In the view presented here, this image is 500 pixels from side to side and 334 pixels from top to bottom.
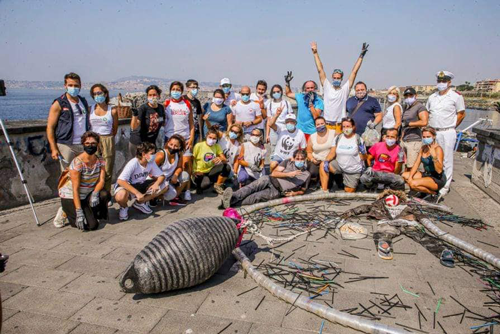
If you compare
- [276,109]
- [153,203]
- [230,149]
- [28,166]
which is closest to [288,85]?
[276,109]

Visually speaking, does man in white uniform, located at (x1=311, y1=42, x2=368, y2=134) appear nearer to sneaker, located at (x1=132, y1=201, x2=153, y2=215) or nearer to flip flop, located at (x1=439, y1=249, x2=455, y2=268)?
flip flop, located at (x1=439, y1=249, x2=455, y2=268)

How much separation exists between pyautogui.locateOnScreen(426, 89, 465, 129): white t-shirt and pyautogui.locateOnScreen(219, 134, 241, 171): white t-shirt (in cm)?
465

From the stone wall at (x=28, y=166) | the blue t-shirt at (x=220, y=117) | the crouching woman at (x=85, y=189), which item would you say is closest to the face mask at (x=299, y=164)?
the blue t-shirt at (x=220, y=117)

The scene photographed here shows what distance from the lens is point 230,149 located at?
834 cm

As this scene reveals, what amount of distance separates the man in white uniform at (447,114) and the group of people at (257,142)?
0.02 m

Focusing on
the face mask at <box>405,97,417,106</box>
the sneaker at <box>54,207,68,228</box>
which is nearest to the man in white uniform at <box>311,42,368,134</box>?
the face mask at <box>405,97,417,106</box>

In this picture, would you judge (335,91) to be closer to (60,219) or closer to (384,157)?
(384,157)

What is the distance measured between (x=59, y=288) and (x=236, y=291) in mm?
2083

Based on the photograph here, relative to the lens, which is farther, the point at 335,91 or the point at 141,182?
the point at 335,91

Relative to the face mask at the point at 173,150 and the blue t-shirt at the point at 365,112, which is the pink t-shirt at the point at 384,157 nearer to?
the blue t-shirt at the point at 365,112

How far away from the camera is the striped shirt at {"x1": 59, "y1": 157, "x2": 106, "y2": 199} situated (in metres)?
5.84

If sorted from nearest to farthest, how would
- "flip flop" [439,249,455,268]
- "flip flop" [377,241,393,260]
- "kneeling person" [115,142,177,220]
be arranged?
1. "flip flop" [439,249,455,268]
2. "flip flop" [377,241,393,260]
3. "kneeling person" [115,142,177,220]

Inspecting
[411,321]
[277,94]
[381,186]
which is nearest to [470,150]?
[381,186]

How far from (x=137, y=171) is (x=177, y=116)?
1.84 meters
